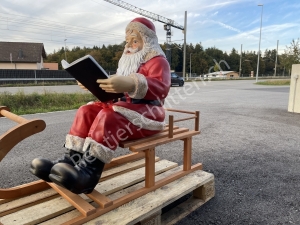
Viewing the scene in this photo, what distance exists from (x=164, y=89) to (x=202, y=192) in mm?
1011

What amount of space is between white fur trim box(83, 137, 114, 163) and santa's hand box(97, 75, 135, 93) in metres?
0.35

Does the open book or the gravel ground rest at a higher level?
the open book

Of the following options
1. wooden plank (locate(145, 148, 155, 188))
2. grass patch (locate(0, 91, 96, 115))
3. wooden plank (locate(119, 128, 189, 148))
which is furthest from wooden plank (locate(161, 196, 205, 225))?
grass patch (locate(0, 91, 96, 115))

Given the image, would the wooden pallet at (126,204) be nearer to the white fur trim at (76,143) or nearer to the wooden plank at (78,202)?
the wooden plank at (78,202)

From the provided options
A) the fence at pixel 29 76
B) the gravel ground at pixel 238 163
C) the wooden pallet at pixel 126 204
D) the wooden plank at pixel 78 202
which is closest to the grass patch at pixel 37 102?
the gravel ground at pixel 238 163

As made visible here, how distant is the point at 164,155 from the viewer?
3.42 meters

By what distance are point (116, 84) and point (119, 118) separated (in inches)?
10.4

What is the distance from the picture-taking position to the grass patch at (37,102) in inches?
279

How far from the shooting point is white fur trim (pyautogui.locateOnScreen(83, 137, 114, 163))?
62.2 inches

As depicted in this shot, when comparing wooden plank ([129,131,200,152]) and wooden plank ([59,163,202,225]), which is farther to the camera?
wooden plank ([129,131,200,152])

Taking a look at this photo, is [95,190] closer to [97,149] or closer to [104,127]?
[97,149]

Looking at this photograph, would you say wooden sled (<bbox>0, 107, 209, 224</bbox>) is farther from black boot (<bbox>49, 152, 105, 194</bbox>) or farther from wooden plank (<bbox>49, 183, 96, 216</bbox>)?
black boot (<bbox>49, 152, 105, 194</bbox>)

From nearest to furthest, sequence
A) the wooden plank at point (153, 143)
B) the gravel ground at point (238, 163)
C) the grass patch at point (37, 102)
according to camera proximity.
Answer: the wooden plank at point (153, 143)
the gravel ground at point (238, 163)
the grass patch at point (37, 102)

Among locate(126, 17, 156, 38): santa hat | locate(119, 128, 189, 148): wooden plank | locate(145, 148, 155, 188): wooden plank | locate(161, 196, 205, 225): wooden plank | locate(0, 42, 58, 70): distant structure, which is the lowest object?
locate(161, 196, 205, 225): wooden plank
